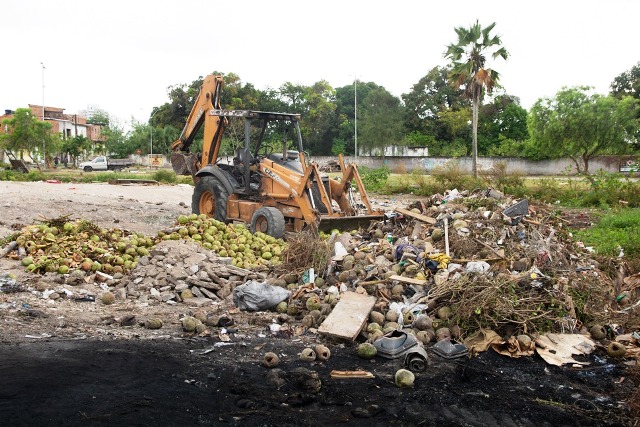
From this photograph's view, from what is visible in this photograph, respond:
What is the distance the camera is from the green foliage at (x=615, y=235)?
1071 centimetres

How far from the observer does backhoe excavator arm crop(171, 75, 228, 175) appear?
13174 millimetres

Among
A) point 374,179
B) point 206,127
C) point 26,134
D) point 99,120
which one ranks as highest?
point 99,120

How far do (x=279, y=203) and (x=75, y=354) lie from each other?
253 inches

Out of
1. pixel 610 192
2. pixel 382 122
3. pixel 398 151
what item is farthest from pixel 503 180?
pixel 398 151

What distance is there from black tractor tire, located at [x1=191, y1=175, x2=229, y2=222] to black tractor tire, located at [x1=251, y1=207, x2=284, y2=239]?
1175 mm

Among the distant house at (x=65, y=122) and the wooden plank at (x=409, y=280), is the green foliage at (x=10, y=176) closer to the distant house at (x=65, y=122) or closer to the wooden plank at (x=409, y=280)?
the wooden plank at (x=409, y=280)

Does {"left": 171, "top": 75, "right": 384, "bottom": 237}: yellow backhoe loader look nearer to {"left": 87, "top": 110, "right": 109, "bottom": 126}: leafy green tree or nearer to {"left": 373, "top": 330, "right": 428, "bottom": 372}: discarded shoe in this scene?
{"left": 373, "top": 330, "right": 428, "bottom": 372}: discarded shoe

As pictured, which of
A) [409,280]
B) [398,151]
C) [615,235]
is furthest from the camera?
[398,151]

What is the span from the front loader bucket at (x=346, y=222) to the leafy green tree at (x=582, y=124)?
31.3m

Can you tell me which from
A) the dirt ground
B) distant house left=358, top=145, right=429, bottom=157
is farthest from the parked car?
the dirt ground

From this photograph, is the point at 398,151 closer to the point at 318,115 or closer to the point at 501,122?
the point at 318,115

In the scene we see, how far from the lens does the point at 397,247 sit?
8.77 metres

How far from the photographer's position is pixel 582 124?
130ft

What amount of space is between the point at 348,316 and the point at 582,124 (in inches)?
1471
